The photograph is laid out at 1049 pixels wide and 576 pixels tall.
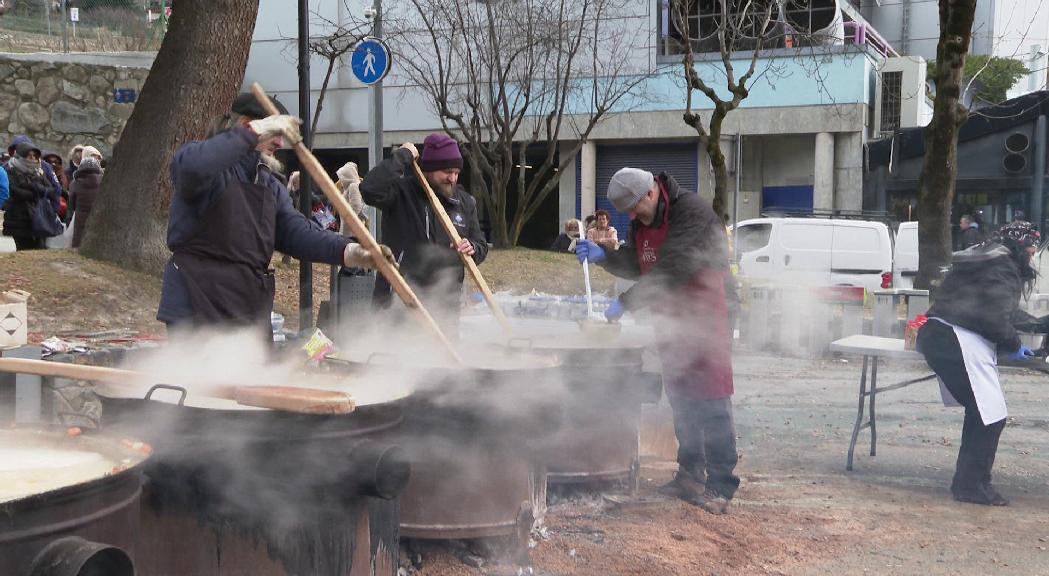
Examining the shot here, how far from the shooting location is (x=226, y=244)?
3.81 meters

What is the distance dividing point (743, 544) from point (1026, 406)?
5.17 metres

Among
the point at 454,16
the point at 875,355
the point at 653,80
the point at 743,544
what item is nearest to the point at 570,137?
the point at 653,80

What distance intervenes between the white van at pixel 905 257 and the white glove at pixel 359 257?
14821 millimetres

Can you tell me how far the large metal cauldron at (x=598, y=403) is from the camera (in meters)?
4.69

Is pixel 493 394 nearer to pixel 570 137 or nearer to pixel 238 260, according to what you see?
pixel 238 260

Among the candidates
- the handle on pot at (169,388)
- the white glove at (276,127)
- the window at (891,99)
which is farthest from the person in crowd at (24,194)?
the window at (891,99)

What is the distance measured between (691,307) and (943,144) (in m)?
9.46

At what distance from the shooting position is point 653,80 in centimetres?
2339

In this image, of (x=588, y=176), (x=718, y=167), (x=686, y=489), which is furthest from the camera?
(x=588, y=176)

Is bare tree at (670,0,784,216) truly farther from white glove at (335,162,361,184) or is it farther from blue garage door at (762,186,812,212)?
white glove at (335,162,361,184)

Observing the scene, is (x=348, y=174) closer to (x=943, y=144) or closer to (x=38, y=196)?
(x=38, y=196)

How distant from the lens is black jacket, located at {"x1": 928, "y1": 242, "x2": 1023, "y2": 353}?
5.43 meters

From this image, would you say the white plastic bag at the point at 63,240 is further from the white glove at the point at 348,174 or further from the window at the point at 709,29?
the window at the point at 709,29

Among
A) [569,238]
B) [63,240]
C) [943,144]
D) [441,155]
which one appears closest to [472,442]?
[441,155]
